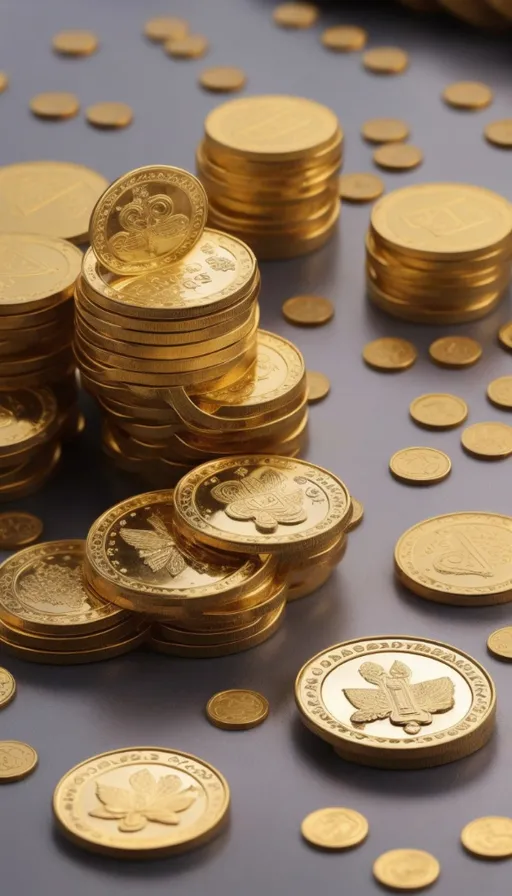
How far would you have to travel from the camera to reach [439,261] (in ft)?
13.3

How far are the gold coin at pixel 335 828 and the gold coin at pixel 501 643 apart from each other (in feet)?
1.42

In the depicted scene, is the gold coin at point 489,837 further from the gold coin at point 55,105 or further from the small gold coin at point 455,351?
the gold coin at point 55,105

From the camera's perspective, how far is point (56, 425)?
12.1 ft

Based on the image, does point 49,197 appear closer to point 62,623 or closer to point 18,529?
point 18,529

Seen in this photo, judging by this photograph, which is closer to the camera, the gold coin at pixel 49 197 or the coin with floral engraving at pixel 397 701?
the coin with floral engraving at pixel 397 701

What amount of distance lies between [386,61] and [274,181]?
0.83m

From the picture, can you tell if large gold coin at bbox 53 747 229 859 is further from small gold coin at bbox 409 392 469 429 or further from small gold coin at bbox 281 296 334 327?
small gold coin at bbox 281 296 334 327

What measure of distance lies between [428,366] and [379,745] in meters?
1.16

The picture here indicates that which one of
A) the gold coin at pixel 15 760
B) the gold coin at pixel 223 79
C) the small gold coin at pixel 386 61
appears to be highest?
the small gold coin at pixel 386 61

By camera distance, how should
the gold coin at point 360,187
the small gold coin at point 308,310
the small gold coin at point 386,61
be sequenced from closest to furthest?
1. the small gold coin at point 308,310
2. the gold coin at point 360,187
3. the small gold coin at point 386,61

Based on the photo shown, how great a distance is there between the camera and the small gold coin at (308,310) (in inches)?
162

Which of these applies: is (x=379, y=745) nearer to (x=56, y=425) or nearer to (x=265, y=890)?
(x=265, y=890)

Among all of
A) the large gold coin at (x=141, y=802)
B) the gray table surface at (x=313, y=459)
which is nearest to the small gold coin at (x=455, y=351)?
the gray table surface at (x=313, y=459)

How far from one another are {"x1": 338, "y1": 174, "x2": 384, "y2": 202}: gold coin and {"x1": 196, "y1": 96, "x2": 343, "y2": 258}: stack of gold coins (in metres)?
0.11
